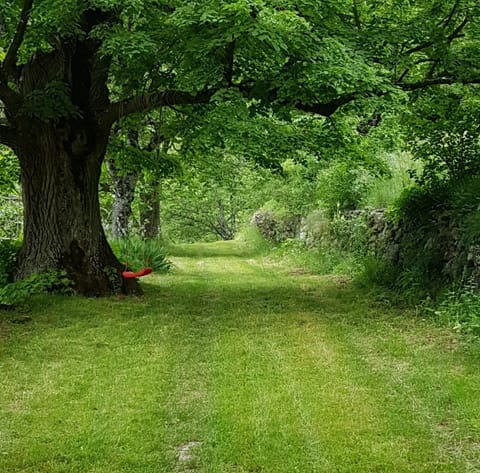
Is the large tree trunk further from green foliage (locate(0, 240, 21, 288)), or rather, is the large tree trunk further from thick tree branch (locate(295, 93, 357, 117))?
thick tree branch (locate(295, 93, 357, 117))

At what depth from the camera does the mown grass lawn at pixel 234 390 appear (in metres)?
3.93

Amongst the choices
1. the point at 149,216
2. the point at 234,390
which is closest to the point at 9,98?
the point at 234,390

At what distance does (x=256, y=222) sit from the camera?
24078 millimetres

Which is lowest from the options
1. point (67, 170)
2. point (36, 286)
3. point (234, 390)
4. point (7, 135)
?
point (234, 390)

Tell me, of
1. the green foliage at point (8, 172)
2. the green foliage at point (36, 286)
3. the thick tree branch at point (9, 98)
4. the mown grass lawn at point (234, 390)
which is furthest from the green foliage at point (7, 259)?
the green foliage at point (8, 172)

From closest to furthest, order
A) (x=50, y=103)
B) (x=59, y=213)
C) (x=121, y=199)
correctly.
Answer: (x=50, y=103) → (x=59, y=213) → (x=121, y=199)

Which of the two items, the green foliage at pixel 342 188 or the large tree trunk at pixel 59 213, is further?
the green foliage at pixel 342 188

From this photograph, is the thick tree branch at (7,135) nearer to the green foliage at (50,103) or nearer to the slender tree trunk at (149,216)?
the green foliage at (50,103)

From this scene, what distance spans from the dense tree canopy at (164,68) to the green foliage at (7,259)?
0.86 ft

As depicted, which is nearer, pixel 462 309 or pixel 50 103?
pixel 462 309

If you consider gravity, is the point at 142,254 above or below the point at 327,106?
below

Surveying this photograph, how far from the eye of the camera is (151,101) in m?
9.17

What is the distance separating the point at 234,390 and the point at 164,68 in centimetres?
674

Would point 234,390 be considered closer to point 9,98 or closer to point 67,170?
point 67,170
